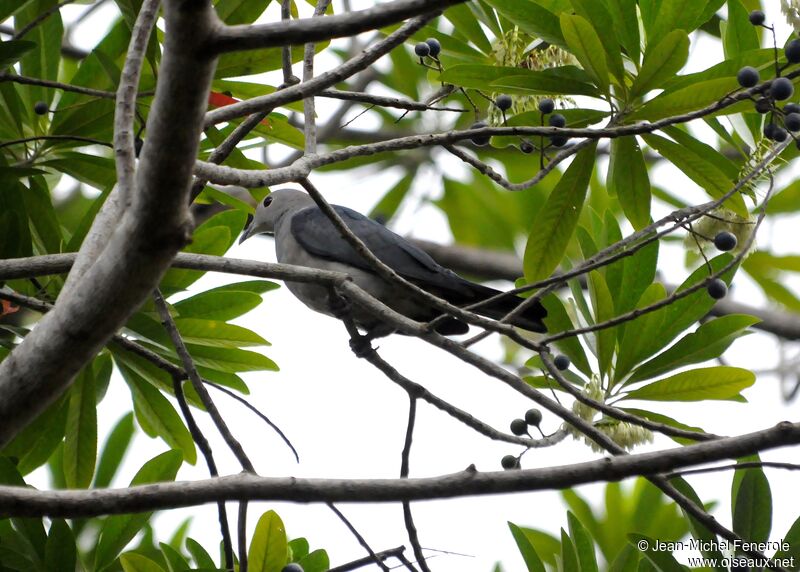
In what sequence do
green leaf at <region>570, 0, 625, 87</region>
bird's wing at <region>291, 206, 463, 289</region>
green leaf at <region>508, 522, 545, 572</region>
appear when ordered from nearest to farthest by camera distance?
1. green leaf at <region>570, 0, 625, 87</region>
2. green leaf at <region>508, 522, 545, 572</region>
3. bird's wing at <region>291, 206, 463, 289</region>

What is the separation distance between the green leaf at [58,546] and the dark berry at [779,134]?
2.56m

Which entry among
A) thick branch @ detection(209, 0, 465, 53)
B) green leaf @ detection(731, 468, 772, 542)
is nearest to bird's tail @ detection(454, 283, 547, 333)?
green leaf @ detection(731, 468, 772, 542)

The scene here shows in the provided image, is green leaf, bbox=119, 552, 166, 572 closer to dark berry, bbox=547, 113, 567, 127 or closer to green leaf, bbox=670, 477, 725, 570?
green leaf, bbox=670, 477, 725, 570

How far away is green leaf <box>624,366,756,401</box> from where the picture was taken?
3422 millimetres

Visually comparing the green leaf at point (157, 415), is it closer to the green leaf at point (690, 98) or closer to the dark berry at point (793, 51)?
the green leaf at point (690, 98)

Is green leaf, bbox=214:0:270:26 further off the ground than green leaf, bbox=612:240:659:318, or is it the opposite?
green leaf, bbox=214:0:270:26

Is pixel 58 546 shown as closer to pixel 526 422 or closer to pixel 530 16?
pixel 526 422

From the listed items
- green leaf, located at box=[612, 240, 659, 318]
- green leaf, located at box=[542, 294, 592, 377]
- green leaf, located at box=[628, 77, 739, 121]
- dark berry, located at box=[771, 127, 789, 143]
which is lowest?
green leaf, located at box=[542, 294, 592, 377]

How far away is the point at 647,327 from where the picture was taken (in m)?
3.50

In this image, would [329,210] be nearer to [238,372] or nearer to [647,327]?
[238,372]

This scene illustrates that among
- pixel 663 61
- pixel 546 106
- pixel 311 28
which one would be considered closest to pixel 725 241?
pixel 663 61

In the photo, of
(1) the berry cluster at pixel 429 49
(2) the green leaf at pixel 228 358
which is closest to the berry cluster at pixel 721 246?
(1) the berry cluster at pixel 429 49

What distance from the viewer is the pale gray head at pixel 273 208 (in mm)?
5363

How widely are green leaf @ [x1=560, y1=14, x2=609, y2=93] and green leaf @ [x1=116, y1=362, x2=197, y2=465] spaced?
2.01 meters
